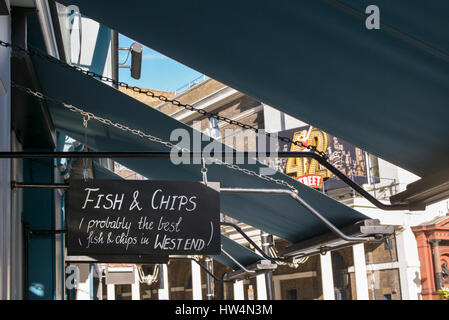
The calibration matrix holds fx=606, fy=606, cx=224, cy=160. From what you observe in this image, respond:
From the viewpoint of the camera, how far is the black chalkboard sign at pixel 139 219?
3834 mm

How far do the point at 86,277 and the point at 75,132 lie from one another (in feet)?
18.6

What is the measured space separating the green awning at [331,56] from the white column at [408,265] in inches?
685

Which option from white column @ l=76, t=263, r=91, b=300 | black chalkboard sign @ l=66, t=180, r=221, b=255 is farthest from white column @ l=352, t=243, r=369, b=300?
black chalkboard sign @ l=66, t=180, r=221, b=255

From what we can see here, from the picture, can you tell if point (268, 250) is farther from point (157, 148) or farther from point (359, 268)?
point (359, 268)

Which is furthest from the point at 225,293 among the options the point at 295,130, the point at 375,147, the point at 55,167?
the point at 375,147

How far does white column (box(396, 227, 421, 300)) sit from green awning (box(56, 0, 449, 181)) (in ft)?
57.1

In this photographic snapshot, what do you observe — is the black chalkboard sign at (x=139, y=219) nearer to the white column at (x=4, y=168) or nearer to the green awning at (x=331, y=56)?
the white column at (x=4, y=168)

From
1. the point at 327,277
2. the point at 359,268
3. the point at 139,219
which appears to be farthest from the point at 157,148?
the point at 327,277

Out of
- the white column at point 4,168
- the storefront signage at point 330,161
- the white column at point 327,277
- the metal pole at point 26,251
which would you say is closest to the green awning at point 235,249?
the metal pole at point 26,251

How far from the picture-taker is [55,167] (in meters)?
7.19

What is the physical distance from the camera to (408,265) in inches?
821

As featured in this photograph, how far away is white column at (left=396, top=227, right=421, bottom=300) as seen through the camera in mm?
20844

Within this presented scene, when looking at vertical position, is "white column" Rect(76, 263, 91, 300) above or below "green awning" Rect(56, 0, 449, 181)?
below

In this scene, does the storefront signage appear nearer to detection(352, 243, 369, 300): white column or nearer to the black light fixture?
detection(352, 243, 369, 300): white column
